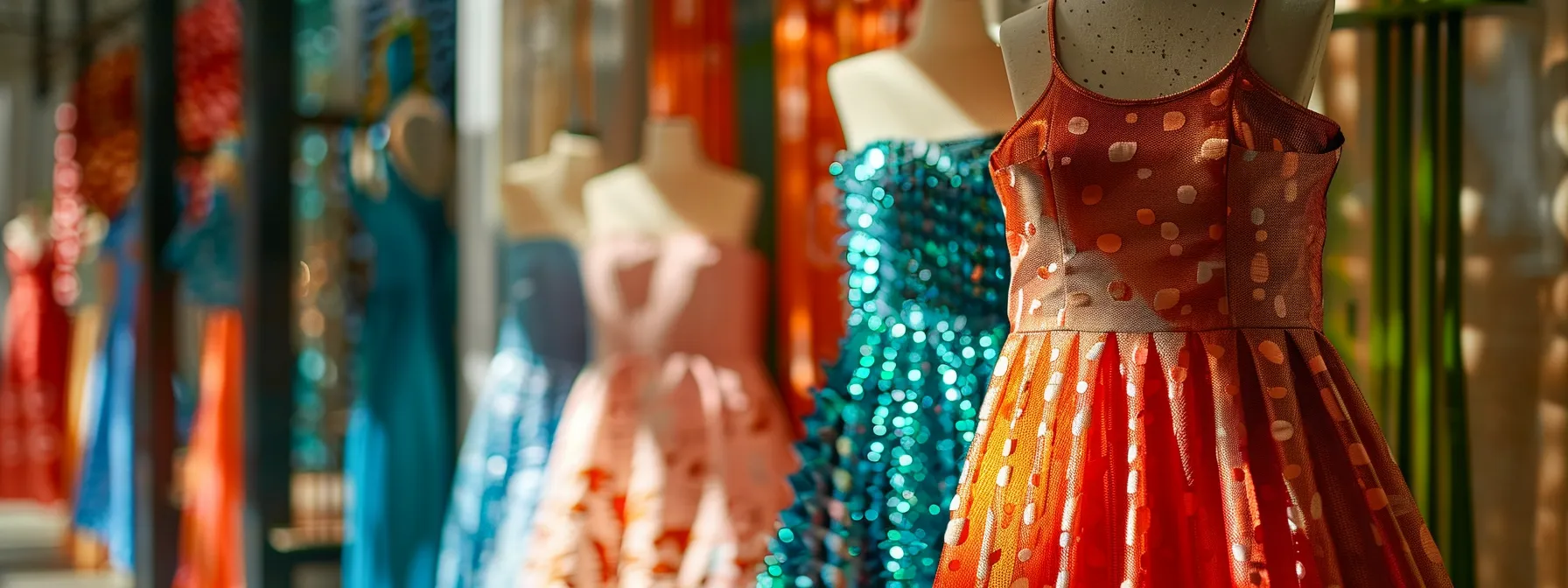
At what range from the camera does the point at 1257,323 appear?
1344 mm

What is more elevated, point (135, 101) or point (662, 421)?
point (135, 101)

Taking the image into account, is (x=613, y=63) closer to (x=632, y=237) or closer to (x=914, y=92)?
Result: (x=632, y=237)

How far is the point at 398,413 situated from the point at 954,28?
196cm

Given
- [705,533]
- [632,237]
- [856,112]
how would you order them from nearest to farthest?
1. [856,112]
2. [705,533]
3. [632,237]

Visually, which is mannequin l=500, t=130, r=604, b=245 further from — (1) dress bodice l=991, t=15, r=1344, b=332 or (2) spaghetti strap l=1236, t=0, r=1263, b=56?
(2) spaghetti strap l=1236, t=0, r=1263, b=56

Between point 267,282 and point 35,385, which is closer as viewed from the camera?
point 267,282

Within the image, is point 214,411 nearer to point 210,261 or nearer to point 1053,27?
point 210,261

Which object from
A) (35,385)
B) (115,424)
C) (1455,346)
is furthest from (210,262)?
(1455,346)

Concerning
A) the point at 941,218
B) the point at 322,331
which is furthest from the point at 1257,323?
the point at 322,331

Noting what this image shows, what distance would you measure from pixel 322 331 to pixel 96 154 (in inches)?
56.3

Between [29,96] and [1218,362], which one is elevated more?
[29,96]

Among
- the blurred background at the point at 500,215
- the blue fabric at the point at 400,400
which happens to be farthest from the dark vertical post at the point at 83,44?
the blue fabric at the point at 400,400

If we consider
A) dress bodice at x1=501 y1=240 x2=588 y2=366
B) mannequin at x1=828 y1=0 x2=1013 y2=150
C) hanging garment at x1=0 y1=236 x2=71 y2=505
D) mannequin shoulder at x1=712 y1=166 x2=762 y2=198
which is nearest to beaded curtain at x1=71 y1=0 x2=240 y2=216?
hanging garment at x1=0 y1=236 x2=71 y2=505

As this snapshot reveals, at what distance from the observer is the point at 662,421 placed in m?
2.76
